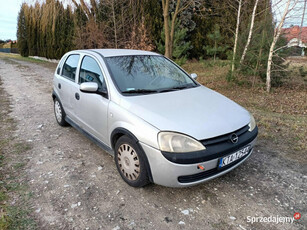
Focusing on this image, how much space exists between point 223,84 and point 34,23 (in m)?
21.9

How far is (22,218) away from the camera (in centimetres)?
235

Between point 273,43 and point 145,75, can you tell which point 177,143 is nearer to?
point 145,75

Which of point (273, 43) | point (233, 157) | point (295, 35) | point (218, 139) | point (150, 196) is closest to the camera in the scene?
point (218, 139)

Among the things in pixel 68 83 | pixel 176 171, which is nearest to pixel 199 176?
pixel 176 171

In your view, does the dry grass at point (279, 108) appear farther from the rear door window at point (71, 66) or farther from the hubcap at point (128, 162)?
the rear door window at point (71, 66)

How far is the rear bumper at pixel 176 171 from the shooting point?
2348 millimetres

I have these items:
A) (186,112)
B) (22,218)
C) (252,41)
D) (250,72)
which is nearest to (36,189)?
(22,218)

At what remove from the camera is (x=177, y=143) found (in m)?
2.37

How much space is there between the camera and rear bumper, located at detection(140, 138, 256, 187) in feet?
7.70

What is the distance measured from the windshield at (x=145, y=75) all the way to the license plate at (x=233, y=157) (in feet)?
4.14

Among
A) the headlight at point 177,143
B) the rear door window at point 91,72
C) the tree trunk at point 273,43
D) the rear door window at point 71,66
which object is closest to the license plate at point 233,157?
the headlight at point 177,143

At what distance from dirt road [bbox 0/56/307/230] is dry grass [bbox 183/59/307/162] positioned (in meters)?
0.47

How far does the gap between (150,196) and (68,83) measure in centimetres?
256

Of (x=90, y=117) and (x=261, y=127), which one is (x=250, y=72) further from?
(x=90, y=117)
